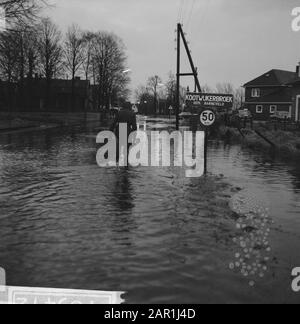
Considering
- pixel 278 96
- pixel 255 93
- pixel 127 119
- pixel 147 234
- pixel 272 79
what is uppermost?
pixel 272 79

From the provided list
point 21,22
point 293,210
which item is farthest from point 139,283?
point 21,22

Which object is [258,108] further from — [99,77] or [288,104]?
[99,77]

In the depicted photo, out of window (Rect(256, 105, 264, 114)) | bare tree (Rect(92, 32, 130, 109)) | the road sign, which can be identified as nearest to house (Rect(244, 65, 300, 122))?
window (Rect(256, 105, 264, 114))

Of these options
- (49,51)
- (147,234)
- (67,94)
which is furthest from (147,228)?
(67,94)

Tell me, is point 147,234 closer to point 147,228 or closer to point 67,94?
point 147,228

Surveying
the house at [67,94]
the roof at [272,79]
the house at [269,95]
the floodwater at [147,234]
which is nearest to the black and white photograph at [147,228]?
the floodwater at [147,234]

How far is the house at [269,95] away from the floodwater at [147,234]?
5542 cm

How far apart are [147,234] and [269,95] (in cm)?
6873

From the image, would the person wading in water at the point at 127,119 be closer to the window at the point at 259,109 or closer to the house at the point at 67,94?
the window at the point at 259,109

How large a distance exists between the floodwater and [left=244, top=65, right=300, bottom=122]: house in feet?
182

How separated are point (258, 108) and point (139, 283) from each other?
231 ft

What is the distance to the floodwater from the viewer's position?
4.50 metres

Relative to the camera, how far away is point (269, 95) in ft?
235

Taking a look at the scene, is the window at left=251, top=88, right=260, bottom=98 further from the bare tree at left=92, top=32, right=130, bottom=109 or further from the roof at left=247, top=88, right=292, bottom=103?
the bare tree at left=92, top=32, right=130, bottom=109
